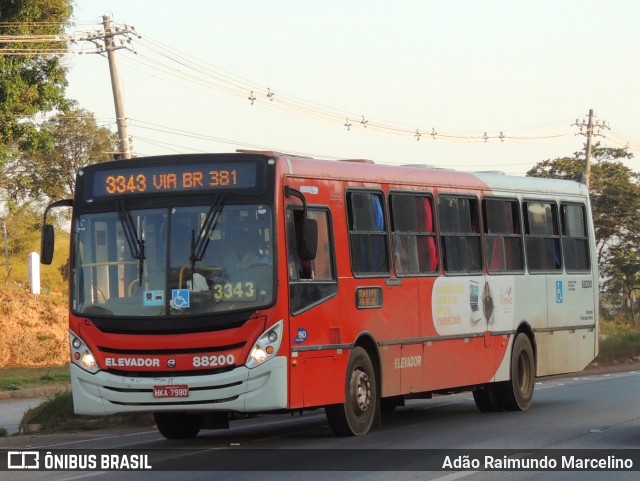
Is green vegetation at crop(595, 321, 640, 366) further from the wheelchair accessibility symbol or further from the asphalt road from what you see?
the wheelchair accessibility symbol

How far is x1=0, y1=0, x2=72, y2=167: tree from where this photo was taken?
3631 centimetres

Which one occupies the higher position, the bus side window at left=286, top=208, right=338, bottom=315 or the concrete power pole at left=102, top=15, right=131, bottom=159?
the concrete power pole at left=102, top=15, right=131, bottom=159

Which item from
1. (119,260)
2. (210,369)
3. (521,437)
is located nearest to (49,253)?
(119,260)

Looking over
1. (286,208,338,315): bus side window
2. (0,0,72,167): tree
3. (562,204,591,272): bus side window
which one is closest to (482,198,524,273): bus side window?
(562,204,591,272): bus side window

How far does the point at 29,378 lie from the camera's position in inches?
1359

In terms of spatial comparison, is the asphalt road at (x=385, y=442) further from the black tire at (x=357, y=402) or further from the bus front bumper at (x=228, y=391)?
the bus front bumper at (x=228, y=391)

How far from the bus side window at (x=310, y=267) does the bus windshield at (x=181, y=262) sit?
37 cm

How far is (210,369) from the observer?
Result: 14164mm

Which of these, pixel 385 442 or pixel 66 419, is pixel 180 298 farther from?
pixel 66 419

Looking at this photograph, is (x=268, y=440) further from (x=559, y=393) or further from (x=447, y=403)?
(x=559, y=393)

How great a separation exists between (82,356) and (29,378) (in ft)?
66.9

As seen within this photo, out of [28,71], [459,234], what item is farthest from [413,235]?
[28,71]

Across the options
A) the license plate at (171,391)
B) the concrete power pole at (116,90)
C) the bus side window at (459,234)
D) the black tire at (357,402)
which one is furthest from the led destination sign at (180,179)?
the concrete power pole at (116,90)

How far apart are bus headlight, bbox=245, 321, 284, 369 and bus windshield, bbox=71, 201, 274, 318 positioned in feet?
1.00
